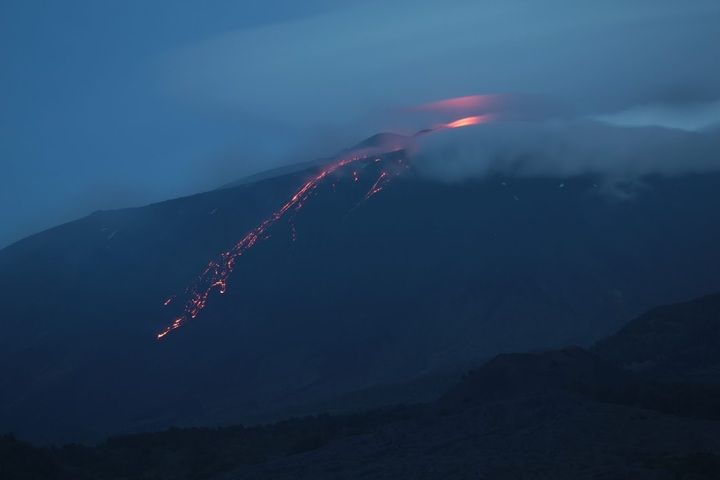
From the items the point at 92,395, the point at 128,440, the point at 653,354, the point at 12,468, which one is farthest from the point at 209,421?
the point at 12,468

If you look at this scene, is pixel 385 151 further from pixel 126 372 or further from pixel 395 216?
pixel 126 372

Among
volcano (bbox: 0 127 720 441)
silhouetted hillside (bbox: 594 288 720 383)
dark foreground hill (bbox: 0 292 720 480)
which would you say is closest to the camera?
dark foreground hill (bbox: 0 292 720 480)

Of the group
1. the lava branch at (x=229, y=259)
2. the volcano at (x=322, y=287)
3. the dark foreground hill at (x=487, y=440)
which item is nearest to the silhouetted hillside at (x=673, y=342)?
the dark foreground hill at (x=487, y=440)

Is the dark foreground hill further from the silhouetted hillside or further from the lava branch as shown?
the lava branch

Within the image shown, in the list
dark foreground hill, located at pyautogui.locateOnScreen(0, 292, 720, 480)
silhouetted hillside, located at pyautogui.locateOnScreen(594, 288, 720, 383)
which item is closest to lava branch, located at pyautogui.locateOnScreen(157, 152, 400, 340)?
silhouetted hillside, located at pyautogui.locateOnScreen(594, 288, 720, 383)

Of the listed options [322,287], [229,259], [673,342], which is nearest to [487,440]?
[673,342]
